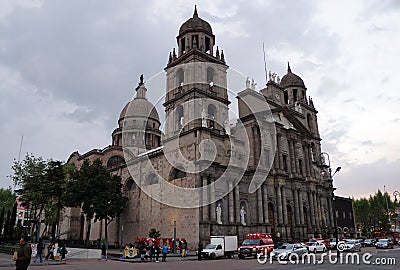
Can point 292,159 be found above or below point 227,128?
below

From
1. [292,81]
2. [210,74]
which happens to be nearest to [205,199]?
[210,74]

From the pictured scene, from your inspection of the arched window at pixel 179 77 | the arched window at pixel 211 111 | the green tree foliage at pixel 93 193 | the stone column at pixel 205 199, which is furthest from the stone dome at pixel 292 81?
the green tree foliage at pixel 93 193

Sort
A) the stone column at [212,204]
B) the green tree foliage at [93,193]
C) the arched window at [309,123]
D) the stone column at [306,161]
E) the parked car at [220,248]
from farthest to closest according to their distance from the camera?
the arched window at [309,123], the stone column at [306,161], the green tree foliage at [93,193], the stone column at [212,204], the parked car at [220,248]

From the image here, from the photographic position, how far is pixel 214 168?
126 ft

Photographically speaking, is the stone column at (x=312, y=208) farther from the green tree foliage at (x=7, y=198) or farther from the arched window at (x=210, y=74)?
the green tree foliage at (x=7, y=198)

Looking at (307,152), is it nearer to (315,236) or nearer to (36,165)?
(315,236)

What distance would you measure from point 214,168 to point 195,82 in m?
13.9

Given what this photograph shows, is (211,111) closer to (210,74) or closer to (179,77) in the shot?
(210,74)

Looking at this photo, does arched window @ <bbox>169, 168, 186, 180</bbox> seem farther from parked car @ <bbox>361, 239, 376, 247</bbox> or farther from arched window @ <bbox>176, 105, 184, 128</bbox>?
parked car @ <bbox>361, 239, 376, 247</bbox>

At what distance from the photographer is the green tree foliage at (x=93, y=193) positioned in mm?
39688

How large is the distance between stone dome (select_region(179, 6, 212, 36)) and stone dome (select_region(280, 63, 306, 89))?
2094 centimetres

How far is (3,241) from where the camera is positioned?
40656mm

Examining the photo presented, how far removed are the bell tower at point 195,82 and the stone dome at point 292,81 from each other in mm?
18705

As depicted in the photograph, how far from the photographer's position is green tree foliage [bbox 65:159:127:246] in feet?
130
